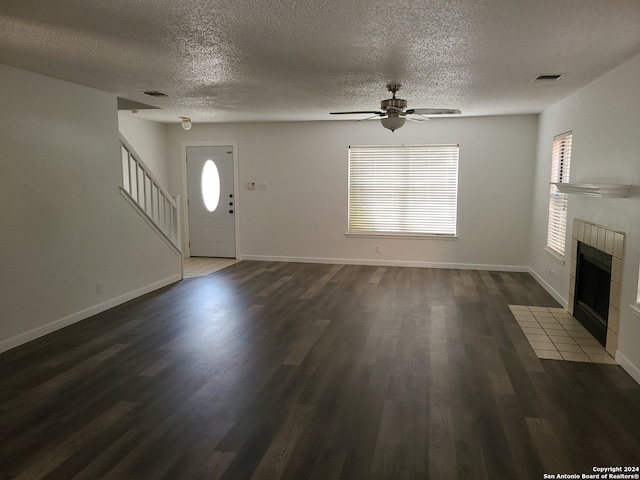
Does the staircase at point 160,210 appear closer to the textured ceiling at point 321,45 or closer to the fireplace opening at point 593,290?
the textured ceiling at point 321,45

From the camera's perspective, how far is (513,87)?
4898 millimetres

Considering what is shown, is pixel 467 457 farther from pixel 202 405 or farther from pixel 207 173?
pixel 207 173

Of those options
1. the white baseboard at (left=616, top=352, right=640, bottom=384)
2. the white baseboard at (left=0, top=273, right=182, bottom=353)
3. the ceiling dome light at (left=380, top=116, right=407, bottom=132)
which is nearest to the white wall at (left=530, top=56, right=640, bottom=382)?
the white baseboard at (left=616, top=352, right=640, bottom=384)

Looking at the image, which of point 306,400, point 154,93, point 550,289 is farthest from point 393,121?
point 550,289

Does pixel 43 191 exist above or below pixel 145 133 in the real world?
below

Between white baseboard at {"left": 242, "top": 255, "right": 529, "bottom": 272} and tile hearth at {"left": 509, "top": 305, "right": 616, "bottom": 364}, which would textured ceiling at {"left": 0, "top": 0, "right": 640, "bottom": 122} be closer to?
tile hearth at {"left": 509, "top": 305, "right": 616, "bottom": 364}

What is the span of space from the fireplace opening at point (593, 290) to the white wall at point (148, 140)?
592 centimetres

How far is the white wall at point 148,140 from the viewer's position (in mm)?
7498

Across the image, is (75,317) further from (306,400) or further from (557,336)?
(557,336)

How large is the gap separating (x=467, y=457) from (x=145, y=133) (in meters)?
7.31

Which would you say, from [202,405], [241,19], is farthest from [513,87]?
[202,405]

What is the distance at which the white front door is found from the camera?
8523 millimetres

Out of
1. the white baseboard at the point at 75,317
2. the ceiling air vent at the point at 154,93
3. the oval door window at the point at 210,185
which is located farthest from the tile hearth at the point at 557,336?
the oval door window at the point at 210,185

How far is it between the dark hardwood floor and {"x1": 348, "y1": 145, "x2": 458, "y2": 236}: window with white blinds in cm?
278
